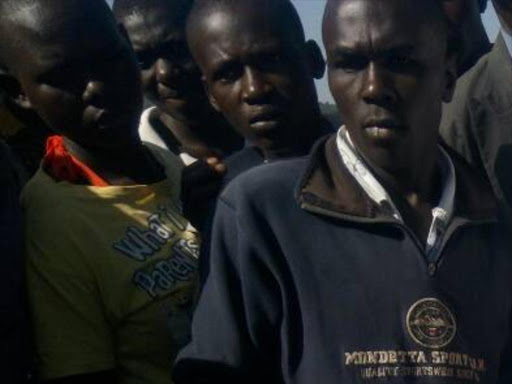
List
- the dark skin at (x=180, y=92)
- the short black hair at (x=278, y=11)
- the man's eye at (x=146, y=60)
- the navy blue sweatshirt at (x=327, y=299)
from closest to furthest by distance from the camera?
the navy blue sweatshirt at (x=327, y=299) < the short black hair at (x=278, y=11) < the dark skin at (x=180, y=92) < the man's eye at (x=146, y=60)

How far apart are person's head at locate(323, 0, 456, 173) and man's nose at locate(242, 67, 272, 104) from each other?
1.49 ft

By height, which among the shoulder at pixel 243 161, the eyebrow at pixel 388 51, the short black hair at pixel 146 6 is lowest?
the shoulder at pixel 243 161

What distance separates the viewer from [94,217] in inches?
95.3

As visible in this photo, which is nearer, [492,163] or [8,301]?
[8,301]

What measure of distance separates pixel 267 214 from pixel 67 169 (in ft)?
1.91

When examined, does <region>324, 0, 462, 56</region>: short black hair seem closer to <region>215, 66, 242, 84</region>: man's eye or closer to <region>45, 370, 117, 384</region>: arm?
<region>215, 66, 242, 84</region>: man's eye

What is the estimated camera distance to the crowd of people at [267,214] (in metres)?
2.12

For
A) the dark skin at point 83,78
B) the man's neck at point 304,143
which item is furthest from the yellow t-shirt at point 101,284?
the man's neck at point 304,143

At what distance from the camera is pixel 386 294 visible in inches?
83.2

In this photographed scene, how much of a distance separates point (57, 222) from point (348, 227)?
642mm

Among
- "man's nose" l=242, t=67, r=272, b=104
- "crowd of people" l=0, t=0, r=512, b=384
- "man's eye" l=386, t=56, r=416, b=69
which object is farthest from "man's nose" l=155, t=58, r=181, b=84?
"man's eye" l=386, t=56, r=416, b=69

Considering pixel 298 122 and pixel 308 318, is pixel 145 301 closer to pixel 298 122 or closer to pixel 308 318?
pixel 308 318

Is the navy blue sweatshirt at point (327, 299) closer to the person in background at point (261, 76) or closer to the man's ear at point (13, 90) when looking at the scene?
the person in background at point (261, 76)

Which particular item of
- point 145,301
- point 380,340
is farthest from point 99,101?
point 380,340
